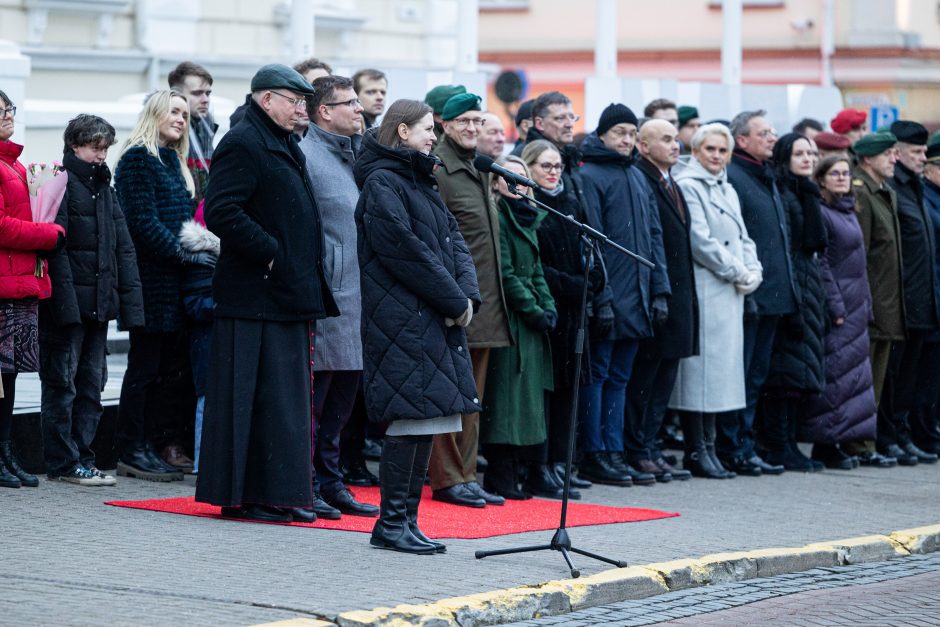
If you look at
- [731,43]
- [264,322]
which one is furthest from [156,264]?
[731,43]

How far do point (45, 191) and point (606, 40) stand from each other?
50.5ft

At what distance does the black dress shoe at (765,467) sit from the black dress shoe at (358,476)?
286cm

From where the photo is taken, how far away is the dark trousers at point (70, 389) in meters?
9.95

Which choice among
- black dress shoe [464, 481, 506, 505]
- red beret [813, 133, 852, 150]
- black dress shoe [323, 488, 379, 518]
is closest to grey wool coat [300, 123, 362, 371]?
black dress shoe [323, 488, 379, 518]

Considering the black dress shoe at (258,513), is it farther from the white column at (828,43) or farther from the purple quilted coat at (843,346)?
the white column at (828,43)

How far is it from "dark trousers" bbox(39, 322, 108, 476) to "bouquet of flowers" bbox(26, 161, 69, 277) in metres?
0.45

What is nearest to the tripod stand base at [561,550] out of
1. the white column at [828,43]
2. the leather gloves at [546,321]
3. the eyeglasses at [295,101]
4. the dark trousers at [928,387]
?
the leather gloves at [546,321]

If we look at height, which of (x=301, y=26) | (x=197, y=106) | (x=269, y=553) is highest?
(x=301, y=26)

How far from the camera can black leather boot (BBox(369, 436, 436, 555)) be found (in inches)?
333

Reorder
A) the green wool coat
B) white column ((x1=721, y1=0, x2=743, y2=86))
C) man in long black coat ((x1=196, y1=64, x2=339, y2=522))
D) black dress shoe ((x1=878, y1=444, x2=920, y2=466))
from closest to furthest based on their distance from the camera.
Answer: man in long black coat ((x1=196, y1=64, x2=339, y2=522)) → the green wool coat → black dress shoe ((x1=878, y1=444, x2=920, y2=466)) → white column ((x1=721, y1=0, x2=743, y2=86))

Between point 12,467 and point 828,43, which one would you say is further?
point 828,43

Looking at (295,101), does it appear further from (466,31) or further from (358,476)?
(466,31)

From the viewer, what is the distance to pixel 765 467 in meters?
12.5

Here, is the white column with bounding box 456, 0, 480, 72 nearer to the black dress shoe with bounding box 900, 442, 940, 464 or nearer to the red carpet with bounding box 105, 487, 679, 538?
the black dress shoe with bounding box 900, 442, 940, 464
